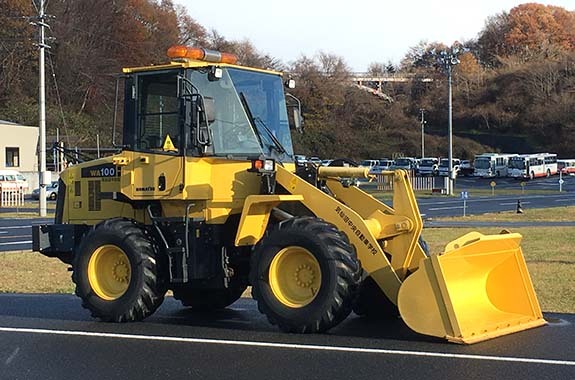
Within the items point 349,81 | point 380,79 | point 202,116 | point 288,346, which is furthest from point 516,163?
point 288,346

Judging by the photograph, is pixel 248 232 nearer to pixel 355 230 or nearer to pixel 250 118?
pixel 355 230

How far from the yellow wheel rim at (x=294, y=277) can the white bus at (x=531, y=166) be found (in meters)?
73.2

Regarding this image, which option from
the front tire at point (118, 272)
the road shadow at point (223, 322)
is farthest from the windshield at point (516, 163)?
the front tire at point (118, 272)

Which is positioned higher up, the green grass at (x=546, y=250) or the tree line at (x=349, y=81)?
the tree line at (x=349, y=81)

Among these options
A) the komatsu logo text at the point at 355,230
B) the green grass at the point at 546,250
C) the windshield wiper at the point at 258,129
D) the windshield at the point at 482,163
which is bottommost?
the green grass at the point at 546,250

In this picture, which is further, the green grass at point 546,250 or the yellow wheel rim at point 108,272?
the green grass at point 546,250

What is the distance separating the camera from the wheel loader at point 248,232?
8.77 meters

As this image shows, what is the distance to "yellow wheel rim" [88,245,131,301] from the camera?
10344 millimetres

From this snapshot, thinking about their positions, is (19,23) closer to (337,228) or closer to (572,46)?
(337,228)

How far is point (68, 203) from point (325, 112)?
77.2m

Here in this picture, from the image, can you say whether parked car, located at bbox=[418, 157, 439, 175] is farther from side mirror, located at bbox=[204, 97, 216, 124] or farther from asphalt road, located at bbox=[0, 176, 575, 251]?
side mirror, located at bbox=[204, 97, 216, 124]

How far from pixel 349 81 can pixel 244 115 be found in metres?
95.0

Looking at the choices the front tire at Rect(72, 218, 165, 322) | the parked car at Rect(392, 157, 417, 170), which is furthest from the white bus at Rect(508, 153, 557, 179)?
the front tire at Rect(72, 218, 165, 322)

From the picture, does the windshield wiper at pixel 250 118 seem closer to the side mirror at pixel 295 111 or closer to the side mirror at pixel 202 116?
the side mirror at pixel 202 116
